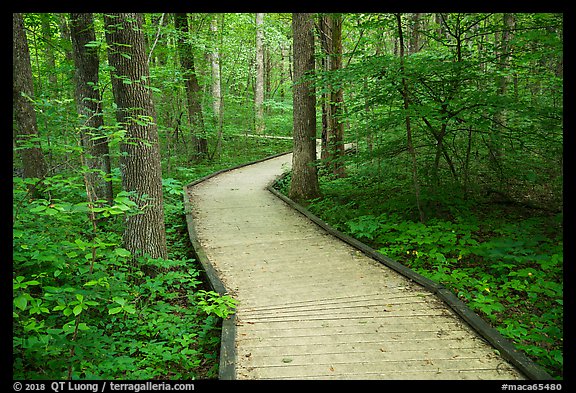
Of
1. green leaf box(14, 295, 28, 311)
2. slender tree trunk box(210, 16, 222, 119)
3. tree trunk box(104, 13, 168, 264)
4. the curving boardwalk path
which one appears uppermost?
slender tree trunk box(210, 16, 222, 119)

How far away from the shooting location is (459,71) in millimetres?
7203

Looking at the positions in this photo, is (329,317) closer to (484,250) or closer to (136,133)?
(484,250)

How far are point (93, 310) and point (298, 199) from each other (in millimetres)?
6681

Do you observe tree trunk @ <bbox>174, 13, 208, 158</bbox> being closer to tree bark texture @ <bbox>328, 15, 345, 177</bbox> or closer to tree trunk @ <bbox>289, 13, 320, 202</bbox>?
tree bark texture @ <bbox>328, 15, 345, 177</bbox>

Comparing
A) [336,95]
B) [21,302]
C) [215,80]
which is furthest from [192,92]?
[21,302]

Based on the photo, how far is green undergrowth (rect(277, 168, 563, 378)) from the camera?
4.31m

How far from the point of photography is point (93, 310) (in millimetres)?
5070

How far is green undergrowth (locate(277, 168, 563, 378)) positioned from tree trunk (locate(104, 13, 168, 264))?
380cm

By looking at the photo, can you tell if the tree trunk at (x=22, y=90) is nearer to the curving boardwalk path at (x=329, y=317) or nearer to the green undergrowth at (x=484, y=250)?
the curving boardwalk path at (x=329, y=317)

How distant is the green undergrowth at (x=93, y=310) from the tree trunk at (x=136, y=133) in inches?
15.1

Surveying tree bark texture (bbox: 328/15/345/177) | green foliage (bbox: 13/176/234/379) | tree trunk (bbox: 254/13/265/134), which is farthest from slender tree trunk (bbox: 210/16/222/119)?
green foliage (bbox: 13/176/234/379)

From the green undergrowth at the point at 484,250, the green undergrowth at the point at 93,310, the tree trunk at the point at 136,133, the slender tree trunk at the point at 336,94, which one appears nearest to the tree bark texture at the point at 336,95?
the slender tree trunk at the point at 336,94

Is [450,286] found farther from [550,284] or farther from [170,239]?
[170,239]
